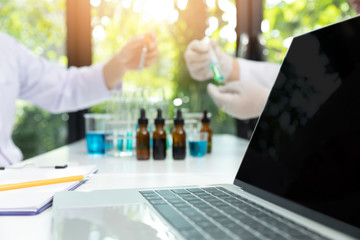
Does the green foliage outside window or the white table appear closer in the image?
the white table

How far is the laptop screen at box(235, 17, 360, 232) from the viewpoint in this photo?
1.66 feet

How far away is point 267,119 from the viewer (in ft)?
2.37

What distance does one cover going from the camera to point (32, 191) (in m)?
0.70

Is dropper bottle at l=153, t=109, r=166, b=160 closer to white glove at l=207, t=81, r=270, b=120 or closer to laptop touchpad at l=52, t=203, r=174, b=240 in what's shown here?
white glove at l=207, t=81, r=270, b=120

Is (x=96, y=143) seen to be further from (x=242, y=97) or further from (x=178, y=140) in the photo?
(x=242, y=97)

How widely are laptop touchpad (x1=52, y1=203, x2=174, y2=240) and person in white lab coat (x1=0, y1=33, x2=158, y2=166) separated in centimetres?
127

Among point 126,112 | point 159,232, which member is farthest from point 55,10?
point 159,232

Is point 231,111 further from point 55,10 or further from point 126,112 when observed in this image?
point 55,10

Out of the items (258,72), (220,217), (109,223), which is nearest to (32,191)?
(109,223)

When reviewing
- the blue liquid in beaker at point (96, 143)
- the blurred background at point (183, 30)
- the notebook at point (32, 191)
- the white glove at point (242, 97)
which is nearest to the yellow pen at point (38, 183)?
the notebook at point (32, 191)

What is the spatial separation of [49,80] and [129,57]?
541 mm

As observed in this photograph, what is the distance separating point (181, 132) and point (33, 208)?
724mm

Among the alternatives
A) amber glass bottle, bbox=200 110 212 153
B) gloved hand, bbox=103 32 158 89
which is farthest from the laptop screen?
gloved hand, bbox=103 32 158 89

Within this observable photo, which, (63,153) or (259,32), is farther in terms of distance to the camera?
(259,32)
